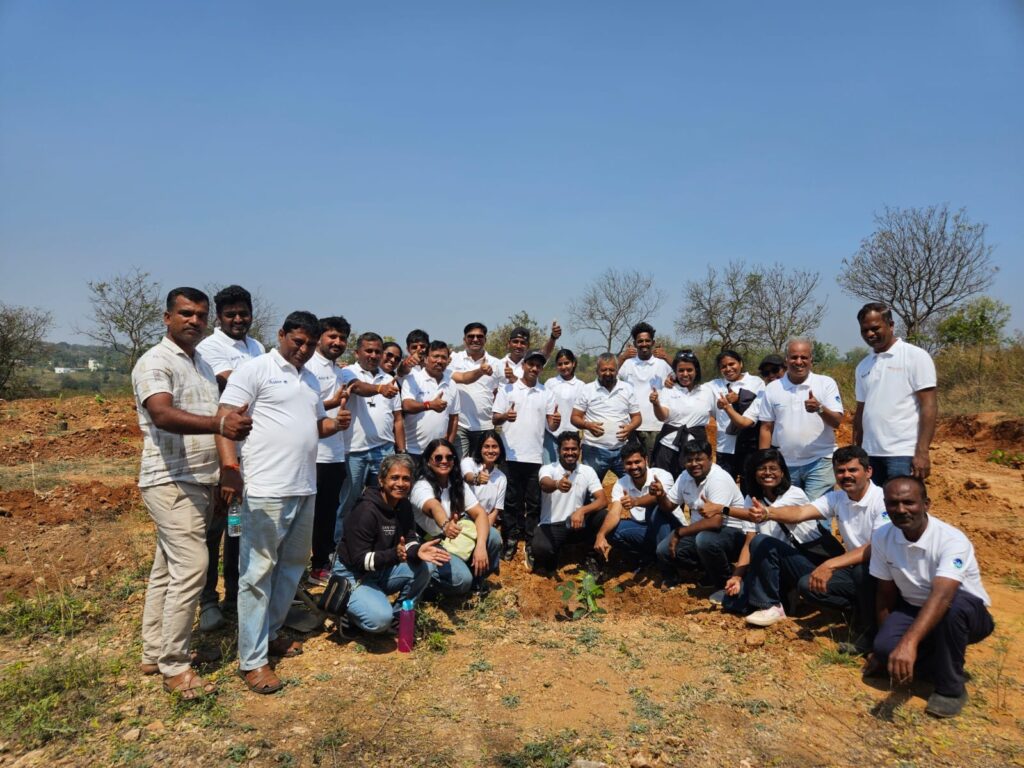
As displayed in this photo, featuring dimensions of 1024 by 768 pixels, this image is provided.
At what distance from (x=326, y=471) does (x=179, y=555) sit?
170cm

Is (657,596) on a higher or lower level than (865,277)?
lower

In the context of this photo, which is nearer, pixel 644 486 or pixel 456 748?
pixel 456 748

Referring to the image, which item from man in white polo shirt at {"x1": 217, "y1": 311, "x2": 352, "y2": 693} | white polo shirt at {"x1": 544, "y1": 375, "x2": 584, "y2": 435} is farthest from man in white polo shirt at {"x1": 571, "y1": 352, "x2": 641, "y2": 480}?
man in white polo shirt at {"x1": 217, "y1": 311, "x2": 352, "y2": 693}

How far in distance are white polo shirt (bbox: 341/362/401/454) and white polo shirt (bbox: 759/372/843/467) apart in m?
3.34

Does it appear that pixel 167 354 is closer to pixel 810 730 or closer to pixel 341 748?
pixel 341 748

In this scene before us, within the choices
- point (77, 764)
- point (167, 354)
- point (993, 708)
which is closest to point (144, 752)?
point (77, 764)

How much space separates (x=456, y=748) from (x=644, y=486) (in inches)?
125

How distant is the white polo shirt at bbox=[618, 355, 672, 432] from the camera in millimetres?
6969

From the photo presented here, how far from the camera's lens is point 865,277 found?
2314 centimetres

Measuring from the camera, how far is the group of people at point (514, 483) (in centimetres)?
355

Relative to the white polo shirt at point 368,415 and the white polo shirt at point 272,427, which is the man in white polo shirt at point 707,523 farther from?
the white polo shirt at point 272,427

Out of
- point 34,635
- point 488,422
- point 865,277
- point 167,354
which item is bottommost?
point 34,635

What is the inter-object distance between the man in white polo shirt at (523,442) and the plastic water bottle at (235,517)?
292 centimetres

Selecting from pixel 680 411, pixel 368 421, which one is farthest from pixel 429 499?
pixel 680 411
